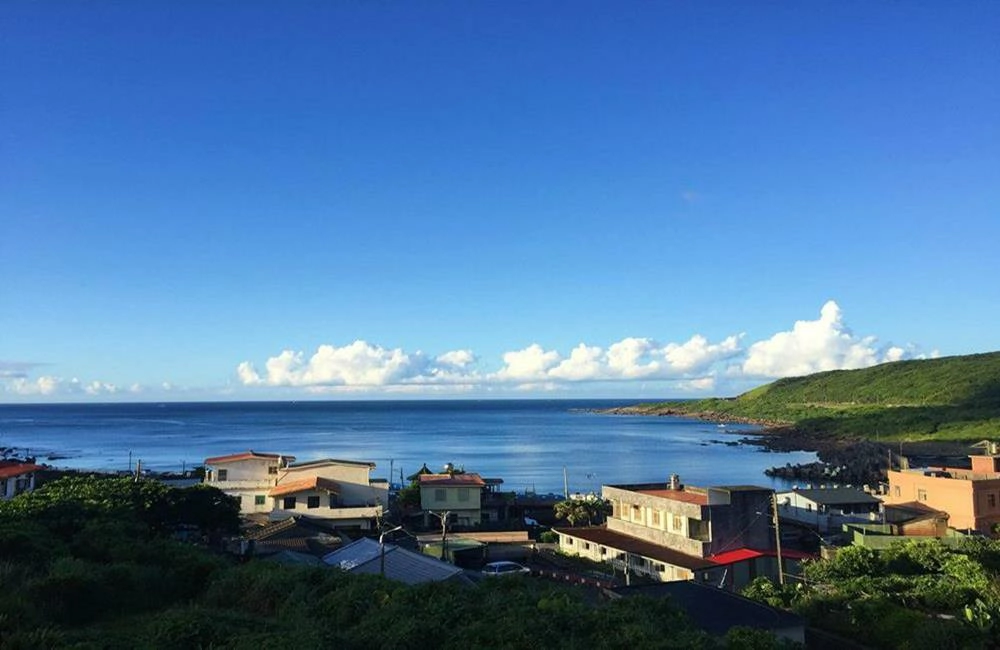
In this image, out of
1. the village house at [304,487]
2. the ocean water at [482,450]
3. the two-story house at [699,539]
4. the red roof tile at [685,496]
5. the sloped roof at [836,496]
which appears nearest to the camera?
the two-story house at [699,539]

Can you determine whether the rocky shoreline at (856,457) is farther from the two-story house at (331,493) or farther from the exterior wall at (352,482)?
the two-story house at (331,493)

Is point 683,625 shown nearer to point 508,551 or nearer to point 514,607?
point 514,607

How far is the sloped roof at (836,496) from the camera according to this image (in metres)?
44.2

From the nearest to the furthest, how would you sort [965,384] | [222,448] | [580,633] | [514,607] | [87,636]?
[87,636] → [580,633] → [514,607] → [222,448] → [965,384]

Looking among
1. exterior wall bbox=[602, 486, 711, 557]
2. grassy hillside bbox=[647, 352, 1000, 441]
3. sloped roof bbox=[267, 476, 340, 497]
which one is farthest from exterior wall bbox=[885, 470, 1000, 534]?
grassy hillside bbox=[647, 352, 1000, 441]

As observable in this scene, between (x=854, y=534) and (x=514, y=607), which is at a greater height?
(x=514, y=607)

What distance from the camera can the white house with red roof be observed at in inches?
1656

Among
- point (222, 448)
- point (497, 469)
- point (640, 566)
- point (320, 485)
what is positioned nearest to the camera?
point (640, 566)

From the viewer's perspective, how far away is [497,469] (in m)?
87.2

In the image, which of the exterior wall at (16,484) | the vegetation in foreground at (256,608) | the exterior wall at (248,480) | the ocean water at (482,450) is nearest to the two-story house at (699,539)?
the vegetation in foreground at (256,608)

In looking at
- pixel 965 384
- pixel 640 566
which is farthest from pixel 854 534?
pixel 965 384

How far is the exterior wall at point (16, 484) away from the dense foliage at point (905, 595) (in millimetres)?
41760

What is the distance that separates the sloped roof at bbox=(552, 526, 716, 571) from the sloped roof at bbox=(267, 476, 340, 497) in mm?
13163

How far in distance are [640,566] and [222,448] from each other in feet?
304
